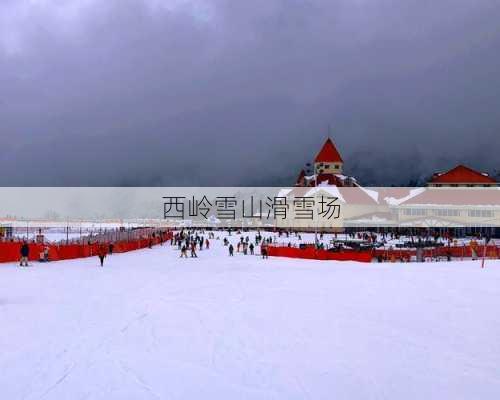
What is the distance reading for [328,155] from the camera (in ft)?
333

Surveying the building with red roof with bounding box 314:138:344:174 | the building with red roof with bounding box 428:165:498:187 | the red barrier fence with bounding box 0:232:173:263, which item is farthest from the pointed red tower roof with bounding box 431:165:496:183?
the red barrier fence with bounding box 0:232:173:263

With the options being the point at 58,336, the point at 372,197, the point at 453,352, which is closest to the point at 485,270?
the point at 453,352

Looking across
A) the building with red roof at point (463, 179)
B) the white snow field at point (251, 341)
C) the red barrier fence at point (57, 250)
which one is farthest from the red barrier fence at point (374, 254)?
the building with red roof at point (463, 179)

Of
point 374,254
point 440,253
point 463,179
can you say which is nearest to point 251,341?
point 374,254

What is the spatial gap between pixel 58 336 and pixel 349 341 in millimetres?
4616

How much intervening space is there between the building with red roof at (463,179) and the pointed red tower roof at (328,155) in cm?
2364

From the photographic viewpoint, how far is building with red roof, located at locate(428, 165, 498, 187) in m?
78.4

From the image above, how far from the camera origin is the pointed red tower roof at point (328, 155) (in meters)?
101

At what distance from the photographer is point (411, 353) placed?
7727mm

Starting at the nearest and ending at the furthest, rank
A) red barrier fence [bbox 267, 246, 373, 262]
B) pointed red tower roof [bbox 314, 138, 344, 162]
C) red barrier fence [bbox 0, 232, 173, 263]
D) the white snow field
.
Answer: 1. the white snow field
2. red barrier fence [bbox 0, 232, 173, 263]
3. red barrier fence [bbox 267, 246, 373, 262]
4. pointed red tower roof [bbox 314, 138, 344, 162]

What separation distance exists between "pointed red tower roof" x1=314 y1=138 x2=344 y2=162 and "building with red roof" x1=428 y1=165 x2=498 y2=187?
77.6 ft

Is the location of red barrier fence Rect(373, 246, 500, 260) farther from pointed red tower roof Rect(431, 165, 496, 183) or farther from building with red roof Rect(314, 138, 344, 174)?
building with red roof Rect(314, 138, 344, 174)

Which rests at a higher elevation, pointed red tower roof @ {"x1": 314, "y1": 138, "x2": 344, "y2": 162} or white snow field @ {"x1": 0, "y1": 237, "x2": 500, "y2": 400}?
pointed red tower roof @ {"x1": 314, "y1": 138, "x2": 344, "y2": 162}

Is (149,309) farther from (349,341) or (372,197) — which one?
(372,197)
